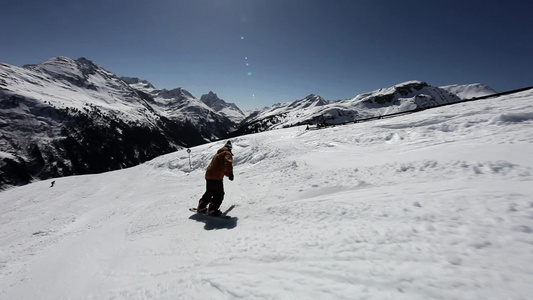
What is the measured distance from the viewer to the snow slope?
10.9ft

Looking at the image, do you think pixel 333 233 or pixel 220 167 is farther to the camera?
pixel 220 167

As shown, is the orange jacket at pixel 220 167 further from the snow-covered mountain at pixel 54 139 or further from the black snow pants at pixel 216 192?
the snow-covered mountain at pixel 54 139

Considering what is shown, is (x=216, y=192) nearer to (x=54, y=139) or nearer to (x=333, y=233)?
(x=333, y=233)

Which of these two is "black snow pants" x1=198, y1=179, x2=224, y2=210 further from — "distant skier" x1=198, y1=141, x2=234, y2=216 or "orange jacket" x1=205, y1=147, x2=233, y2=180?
"orange jacket" x1=205, y1=147, x2=233, y2=180

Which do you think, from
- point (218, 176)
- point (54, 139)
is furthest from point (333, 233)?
point (54, 139)

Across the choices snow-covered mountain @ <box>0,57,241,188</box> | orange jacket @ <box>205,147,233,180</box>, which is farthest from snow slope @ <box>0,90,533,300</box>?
snow-covered mountain @ <box>0,57,241,188</box>

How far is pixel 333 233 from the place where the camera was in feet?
16.1

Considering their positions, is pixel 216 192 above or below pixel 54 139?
below

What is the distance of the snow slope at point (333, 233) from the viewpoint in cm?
333

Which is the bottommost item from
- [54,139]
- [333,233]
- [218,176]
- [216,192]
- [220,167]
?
[333,233]

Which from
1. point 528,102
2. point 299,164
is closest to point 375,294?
point 299,164

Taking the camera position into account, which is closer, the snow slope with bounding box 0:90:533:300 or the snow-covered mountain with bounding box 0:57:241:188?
the snow slope with bounding box 0:90:533:300

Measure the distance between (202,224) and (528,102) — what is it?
1836 centimetres

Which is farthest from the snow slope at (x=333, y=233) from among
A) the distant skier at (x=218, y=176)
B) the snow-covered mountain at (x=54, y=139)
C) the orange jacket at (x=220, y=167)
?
the snow-covered mountain at (x=54, y=139)
